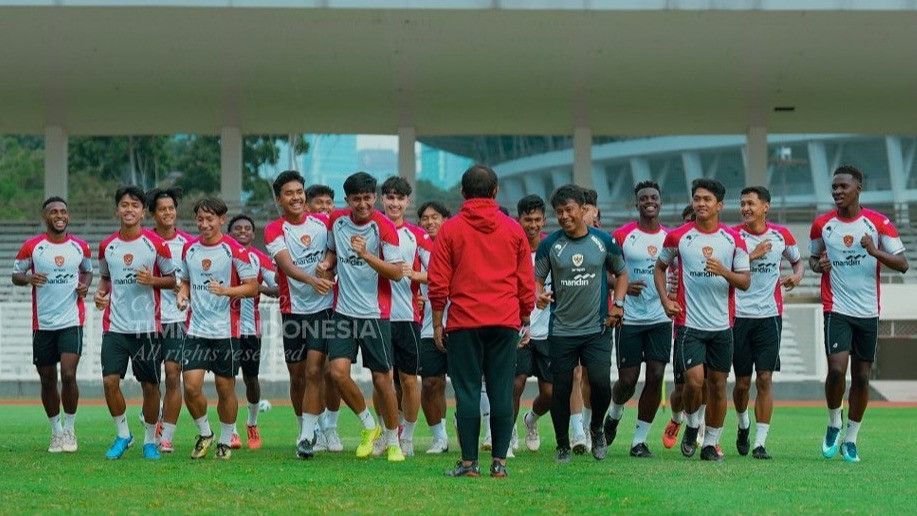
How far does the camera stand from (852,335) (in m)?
12.5

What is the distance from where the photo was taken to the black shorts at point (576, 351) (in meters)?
11.9

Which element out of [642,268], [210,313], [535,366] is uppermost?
[642,268]

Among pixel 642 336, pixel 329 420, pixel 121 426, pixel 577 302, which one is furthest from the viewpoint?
pixel 329 420

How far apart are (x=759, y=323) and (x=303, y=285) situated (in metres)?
3.83

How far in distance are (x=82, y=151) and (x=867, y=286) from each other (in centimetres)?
5554

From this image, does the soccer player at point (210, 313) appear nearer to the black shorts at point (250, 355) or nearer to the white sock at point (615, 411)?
the black shorts at point (250, 355)

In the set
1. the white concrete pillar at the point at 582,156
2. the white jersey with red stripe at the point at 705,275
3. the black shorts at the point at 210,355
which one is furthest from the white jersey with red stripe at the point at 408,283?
the white concrete pillar at the point at 582,156

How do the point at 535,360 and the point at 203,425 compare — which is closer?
the point at 203,425

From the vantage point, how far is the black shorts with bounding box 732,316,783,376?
41.9 ft

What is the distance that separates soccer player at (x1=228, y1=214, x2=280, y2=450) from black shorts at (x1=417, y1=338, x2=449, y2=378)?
1.73 meters

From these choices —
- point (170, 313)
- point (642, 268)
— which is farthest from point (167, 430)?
point (642, 268)

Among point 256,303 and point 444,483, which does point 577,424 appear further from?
point 256,303

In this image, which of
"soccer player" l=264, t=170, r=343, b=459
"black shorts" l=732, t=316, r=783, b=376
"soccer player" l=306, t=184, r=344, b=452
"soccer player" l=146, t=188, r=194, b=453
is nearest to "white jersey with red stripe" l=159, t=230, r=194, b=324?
Result: "soccer player" l=146, t=188, r=194, b=453

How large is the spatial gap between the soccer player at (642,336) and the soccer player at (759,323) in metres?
0.65
